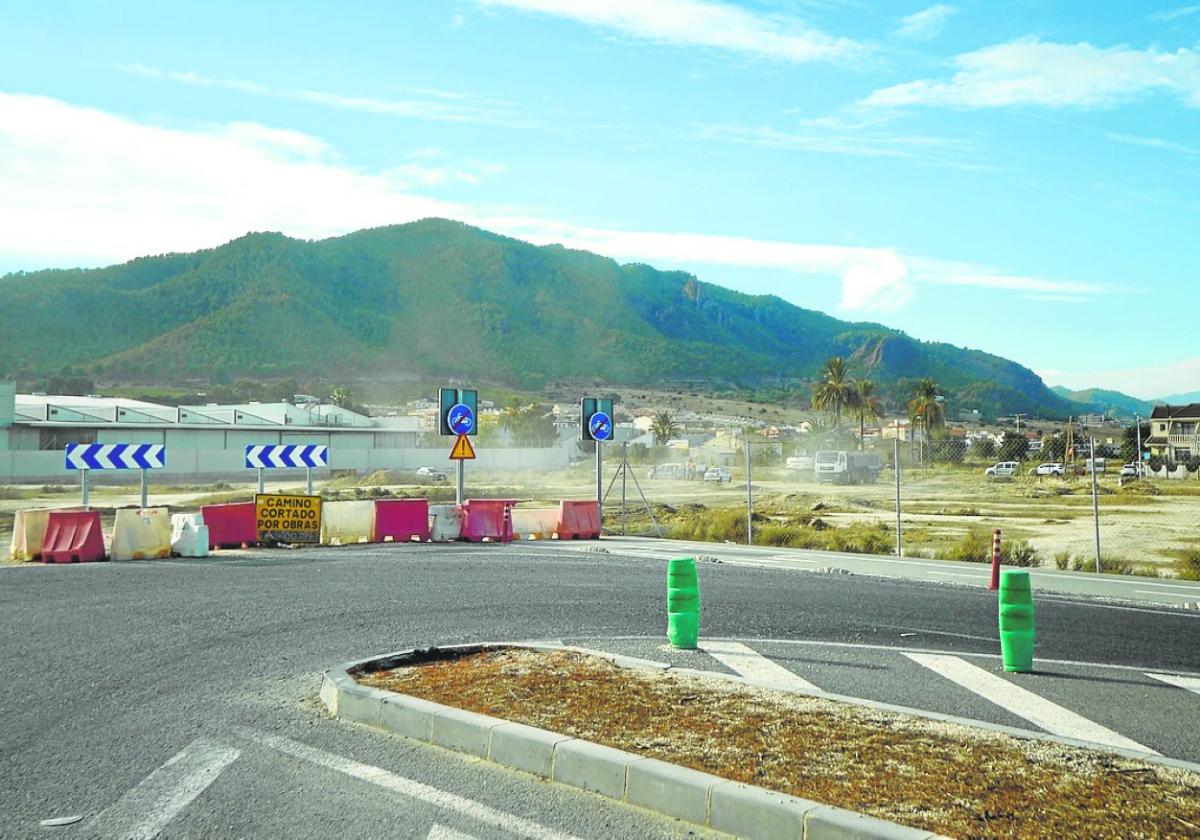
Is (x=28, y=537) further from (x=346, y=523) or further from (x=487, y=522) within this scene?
(x=487, y=522)

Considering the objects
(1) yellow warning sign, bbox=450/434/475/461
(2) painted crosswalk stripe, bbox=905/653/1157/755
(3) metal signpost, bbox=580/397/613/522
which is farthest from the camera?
(3) metal signpost, bbox=580/397/613/522

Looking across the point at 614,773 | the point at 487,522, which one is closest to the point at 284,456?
the point at 487,522

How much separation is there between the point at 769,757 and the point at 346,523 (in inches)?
792

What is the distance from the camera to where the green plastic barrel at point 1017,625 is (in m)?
9.63

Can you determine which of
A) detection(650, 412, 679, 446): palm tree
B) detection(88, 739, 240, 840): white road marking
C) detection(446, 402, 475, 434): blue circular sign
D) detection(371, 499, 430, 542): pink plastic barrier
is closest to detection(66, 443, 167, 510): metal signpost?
detection(371, 499, 430, 542): pink plastic barrier

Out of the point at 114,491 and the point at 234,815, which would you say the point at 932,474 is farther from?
the point at 234,815

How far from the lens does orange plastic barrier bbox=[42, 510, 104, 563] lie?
20.6m

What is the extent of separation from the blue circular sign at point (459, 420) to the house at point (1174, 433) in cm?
5931

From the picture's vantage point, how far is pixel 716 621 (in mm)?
12680

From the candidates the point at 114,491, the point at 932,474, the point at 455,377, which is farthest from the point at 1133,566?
the point at 455,377

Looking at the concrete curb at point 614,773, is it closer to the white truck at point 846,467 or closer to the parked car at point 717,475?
the white truck at point 846,467

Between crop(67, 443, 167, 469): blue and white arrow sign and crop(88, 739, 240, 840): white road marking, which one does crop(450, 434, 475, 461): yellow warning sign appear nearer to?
crop(67, 443, 167, 469): blue and white arrow sign

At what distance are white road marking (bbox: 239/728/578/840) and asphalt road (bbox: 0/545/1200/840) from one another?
18mm

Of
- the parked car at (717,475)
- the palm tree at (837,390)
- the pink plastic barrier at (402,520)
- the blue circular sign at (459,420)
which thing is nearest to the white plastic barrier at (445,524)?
the pink plastic barrier at (402,520)
